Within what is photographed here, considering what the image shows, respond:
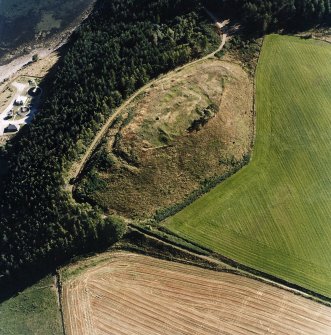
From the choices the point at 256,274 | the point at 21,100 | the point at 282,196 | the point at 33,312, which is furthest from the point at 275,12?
the point at 33,312

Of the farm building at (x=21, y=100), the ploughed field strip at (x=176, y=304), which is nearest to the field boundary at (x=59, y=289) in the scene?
the ploughed field strip at (x=176, y=304)

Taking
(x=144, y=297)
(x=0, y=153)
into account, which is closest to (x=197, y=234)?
(x=144, y=297)

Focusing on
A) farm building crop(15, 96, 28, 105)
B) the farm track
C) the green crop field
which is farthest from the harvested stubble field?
farm building crop(15, 96, 28, 105)

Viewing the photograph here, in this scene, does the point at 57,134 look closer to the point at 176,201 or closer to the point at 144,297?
the point at 176,201

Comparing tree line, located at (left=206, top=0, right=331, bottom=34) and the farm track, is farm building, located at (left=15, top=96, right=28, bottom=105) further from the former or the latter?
tree line, located at (left=206, top=0, right=331, bottom=34)

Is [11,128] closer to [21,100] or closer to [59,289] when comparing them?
[21,100]

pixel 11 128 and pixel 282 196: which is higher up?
pixel 11 128
